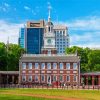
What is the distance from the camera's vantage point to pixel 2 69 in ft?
370

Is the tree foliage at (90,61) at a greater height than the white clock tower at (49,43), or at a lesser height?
lesser

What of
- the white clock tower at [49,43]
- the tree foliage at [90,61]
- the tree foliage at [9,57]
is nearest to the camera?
the tree foliage at [9,57]

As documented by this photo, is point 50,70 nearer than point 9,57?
Yes

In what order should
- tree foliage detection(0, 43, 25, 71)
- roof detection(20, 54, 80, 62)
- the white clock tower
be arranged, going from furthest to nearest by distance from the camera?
the white clock tower, tree foliage detection(0, 43, 25, 71), roof detection(20, 54, 80, 62)

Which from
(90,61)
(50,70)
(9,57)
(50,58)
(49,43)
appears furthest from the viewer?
(90,61)

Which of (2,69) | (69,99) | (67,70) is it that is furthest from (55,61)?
(69,99)

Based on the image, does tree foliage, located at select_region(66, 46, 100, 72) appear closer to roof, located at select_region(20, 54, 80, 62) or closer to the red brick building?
roof, located at select_region(20, 54, 80, 62)

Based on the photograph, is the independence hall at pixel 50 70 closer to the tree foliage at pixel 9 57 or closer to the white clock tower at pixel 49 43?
the white clock tower at pixel 49 43

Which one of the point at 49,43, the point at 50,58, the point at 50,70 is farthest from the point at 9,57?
the point at 50,70

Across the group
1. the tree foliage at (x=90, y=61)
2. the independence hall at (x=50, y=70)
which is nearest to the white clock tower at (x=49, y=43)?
the independence hall at (x=50, y=70)

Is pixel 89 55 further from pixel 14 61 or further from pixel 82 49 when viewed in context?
pixel 14 61

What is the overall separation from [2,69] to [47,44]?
14.2m

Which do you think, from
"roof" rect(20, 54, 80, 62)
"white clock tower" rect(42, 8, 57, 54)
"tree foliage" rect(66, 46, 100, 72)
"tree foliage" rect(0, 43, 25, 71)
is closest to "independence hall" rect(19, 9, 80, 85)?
"roof" rect(20, 54, 80, 62)

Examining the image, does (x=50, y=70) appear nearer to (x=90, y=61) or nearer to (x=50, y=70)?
(x=50, y=70)
